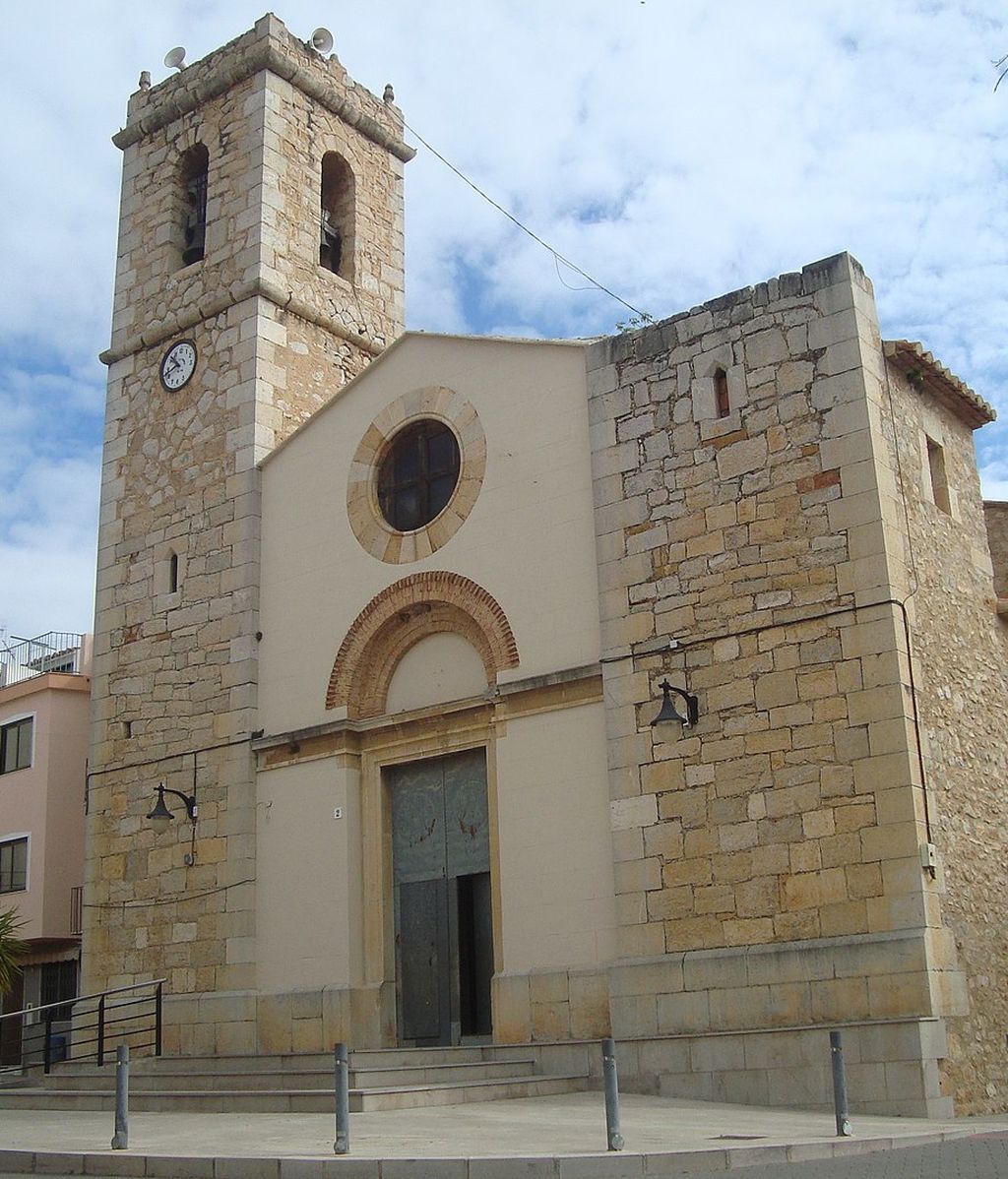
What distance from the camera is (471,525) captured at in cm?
1706

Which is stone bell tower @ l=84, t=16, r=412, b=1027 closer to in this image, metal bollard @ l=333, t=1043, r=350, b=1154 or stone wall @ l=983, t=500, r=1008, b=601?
metal bollard @ l=333, t=1043, r=350, b=1154

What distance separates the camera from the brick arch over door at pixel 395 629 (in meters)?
17.0

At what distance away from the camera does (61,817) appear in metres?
26.3

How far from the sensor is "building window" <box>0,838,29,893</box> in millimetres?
26125

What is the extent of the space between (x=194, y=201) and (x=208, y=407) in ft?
13.3

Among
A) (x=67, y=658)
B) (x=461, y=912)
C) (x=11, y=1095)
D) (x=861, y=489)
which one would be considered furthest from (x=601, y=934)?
(x=67, y=658)

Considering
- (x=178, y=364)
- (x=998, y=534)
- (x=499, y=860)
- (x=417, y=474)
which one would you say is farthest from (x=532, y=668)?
(x=178, y=364)

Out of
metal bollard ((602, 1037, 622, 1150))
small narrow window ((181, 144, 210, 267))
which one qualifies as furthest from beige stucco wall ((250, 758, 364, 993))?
small narrow window ((181, 144, 210, 267))

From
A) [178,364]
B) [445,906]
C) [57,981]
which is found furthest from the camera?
[57,981]

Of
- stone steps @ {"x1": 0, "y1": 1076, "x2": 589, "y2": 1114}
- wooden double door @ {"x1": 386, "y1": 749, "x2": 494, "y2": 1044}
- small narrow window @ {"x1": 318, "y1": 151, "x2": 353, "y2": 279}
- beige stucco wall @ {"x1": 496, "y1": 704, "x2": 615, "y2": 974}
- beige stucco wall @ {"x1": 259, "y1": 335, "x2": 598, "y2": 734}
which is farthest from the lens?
small narrow window @ {"x1": 318, "y1": 151, "x2": 353, "y2": 279}

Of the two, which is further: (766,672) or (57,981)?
(57,981)

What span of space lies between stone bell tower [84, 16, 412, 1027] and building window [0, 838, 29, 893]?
6987 millimetres

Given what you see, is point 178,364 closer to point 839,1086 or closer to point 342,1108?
point 342,1108

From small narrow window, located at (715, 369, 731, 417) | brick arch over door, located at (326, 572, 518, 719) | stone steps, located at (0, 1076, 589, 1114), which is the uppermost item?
small narrow window, located at (715, 369, 731, 417)
